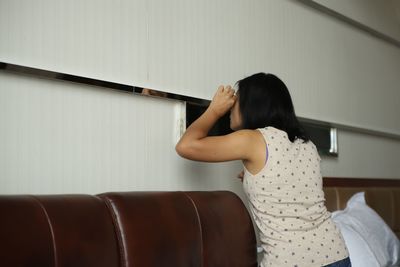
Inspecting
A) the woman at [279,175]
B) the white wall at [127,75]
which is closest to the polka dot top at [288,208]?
the woman at [279,175]

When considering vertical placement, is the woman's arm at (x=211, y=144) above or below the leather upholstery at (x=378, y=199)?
above

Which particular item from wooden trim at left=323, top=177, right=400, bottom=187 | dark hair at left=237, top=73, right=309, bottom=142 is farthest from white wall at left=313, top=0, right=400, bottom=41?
dark hair at left=237, top=73, right=309, bottom=142

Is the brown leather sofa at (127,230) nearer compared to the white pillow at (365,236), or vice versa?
the brown leather sofa at (127,230)

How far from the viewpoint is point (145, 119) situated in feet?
5.90

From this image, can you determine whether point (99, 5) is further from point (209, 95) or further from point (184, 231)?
point (184, 231)

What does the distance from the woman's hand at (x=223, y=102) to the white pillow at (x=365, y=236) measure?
0.97 m

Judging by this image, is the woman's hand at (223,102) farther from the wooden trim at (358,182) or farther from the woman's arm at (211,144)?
the wooden trim at (358,182)

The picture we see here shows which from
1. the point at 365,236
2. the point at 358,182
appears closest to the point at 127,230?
the point at 365,236

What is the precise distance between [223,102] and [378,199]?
1655 mm

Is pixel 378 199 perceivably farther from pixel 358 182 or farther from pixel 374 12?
pixel 374 12

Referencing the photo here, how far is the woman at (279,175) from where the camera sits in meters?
1.50

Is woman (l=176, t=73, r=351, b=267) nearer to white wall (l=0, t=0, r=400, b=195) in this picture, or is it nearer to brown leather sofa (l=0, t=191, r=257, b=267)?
brown leather sofa (l=0, t=191, r=257, b=267)

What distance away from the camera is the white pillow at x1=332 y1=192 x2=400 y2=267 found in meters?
2.14

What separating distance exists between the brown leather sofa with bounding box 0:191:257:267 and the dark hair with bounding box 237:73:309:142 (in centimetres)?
34
